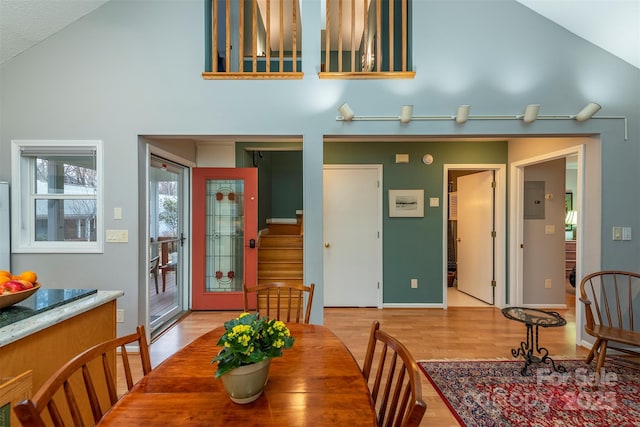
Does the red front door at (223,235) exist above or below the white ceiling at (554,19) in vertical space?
below

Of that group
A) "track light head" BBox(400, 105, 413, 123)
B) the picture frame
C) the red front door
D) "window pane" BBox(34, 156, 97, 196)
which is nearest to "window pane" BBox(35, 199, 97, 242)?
"window pane" BBox(34, 156, 97, 196)

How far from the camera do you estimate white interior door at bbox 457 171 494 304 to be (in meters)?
4.18

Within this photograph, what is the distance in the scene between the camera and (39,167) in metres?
2.77

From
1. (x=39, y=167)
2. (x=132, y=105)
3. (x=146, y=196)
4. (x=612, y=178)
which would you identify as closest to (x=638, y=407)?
(x=612, y=178)

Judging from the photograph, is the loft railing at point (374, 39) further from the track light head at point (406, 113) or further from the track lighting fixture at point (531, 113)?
the track lighting fixture at point (531, 113)

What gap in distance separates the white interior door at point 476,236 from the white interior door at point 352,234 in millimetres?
1529

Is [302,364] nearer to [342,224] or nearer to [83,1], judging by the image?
[342,224]

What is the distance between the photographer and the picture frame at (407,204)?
405 centimetres

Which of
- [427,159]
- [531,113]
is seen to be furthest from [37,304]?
[427,159]

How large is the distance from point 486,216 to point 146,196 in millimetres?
4235

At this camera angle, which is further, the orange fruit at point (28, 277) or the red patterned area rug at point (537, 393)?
the red patterned area rug at point (537, 393)

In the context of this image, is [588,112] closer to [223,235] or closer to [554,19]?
[554,19]

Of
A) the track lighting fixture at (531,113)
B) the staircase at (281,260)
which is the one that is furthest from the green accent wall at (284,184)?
the track lighting fixture at (531,113)

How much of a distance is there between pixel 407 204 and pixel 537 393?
7.90 feet
